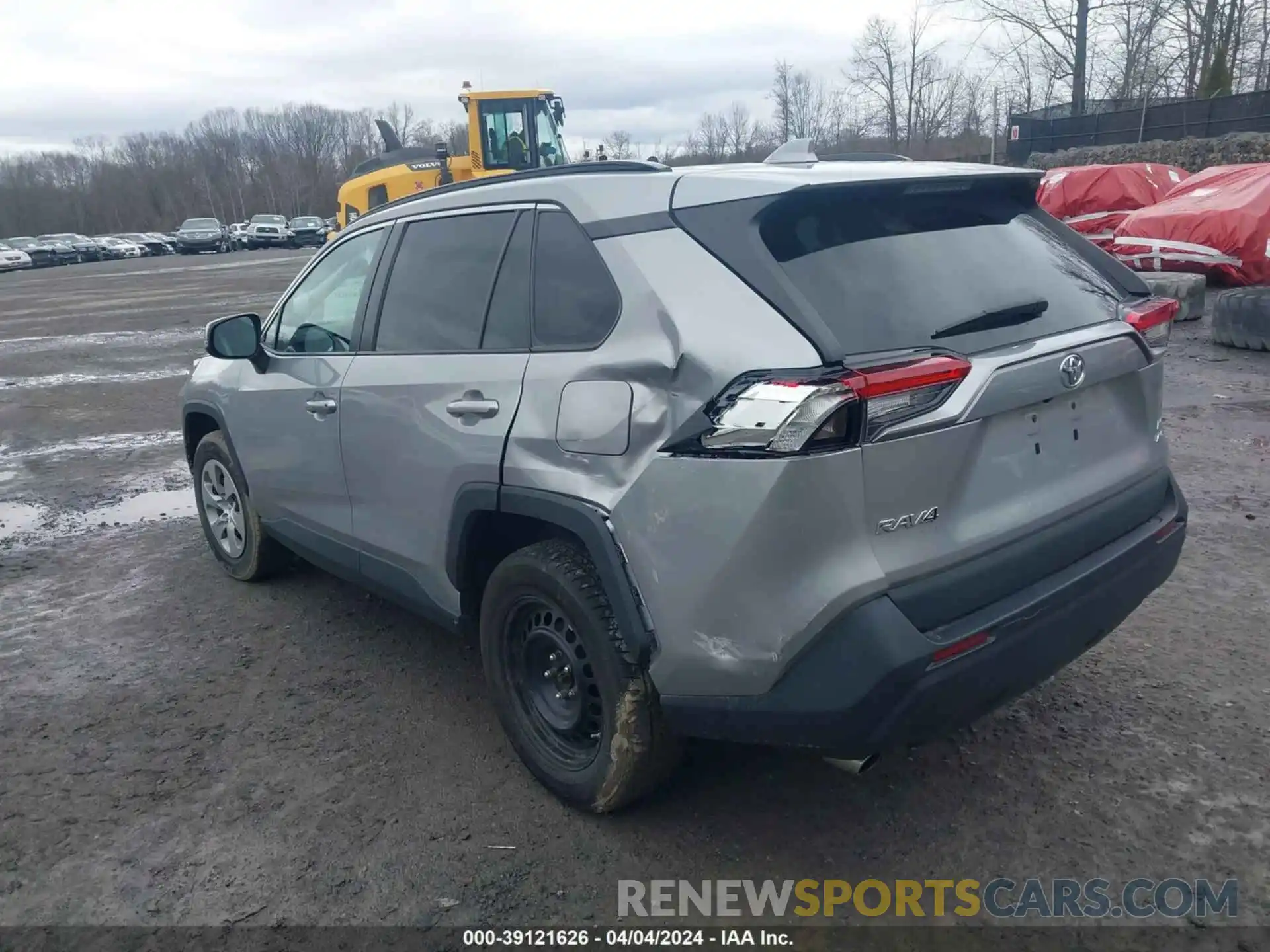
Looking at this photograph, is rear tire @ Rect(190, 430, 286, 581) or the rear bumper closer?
the rear bumper

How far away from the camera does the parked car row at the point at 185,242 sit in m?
51.6

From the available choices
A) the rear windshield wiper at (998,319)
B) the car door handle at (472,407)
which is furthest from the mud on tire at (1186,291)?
the car door handle at (472,407)

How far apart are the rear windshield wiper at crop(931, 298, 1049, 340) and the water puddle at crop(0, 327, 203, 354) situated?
15.0 metres

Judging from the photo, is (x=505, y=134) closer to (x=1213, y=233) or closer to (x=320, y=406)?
(x=1213, y=233)

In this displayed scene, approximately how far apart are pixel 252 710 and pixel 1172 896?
10.4 feet

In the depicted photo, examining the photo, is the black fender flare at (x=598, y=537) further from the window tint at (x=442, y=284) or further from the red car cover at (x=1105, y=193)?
the red car cover at (x=1105, y=193)

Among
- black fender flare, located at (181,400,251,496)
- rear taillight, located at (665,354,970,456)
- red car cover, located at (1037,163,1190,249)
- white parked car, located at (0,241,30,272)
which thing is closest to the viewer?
rear taillight, located at (665,354,970,456)

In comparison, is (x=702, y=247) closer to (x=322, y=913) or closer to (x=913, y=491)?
(x=913, y=491)

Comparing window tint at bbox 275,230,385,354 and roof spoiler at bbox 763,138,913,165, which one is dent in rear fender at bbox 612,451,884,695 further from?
window tint at bbox 275,230,385,354

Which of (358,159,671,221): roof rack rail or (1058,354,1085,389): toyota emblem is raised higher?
(358,159,671,221): roof rack rail

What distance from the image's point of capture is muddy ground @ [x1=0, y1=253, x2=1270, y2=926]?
270 cm

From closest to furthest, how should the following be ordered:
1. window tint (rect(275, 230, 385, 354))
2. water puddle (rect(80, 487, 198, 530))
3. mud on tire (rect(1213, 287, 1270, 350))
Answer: window tint (rect(275, 230, 385, 354)) < water puddle (rect(80, 487, 198, 530)) < mud on tire (rect(1213, 287, 1270, 350))

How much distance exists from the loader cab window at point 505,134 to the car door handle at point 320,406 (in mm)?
15125

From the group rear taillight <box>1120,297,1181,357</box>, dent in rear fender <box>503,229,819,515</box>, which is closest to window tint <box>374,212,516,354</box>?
dent in rear fender <box>503,229,819,515</box>
